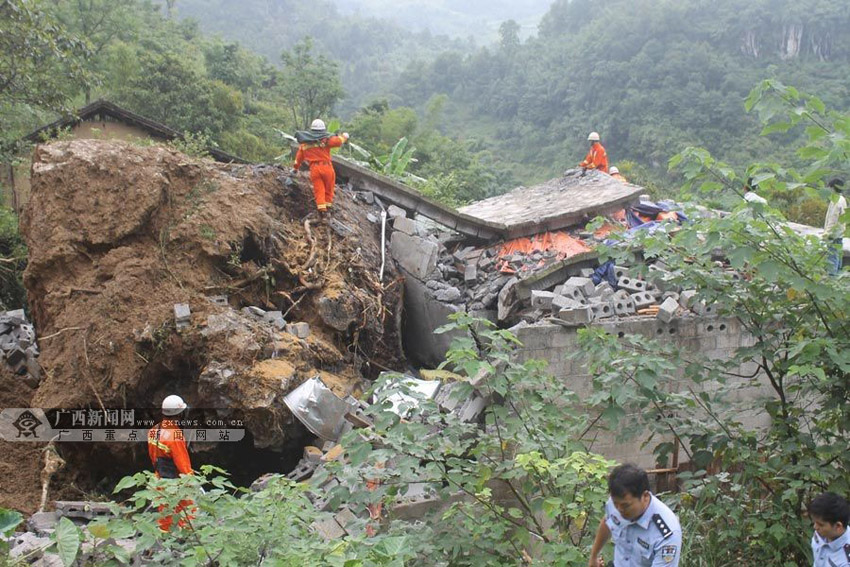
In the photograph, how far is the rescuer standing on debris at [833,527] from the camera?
10.8ft

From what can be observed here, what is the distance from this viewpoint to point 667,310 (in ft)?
24.4

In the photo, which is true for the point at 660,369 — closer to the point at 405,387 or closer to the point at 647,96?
the point at 405,387

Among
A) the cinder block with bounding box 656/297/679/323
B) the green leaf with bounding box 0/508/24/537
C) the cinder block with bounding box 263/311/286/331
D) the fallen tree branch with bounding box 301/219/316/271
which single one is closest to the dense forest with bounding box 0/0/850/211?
the fallen tree branch with bounding box 301/219/316/271

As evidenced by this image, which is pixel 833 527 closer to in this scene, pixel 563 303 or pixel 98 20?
pixel 563 303

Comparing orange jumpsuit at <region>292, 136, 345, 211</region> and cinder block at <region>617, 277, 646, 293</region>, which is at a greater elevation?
orange jumpsuit at <region>292, 136, 345, 211</region>

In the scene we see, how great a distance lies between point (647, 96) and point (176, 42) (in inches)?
960

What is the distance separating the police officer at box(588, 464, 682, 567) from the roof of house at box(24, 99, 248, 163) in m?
11.7

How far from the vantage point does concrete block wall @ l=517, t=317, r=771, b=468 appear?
23.7ft

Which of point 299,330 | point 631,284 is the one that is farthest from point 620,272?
point 299,330

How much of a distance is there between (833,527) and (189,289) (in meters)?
5.97

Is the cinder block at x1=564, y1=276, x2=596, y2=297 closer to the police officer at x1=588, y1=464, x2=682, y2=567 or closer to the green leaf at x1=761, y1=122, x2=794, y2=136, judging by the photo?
the green leaf at x1=761, y1=122, x2=794, y2=136

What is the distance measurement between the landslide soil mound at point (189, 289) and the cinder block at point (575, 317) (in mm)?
2211

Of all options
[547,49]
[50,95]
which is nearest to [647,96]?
[547,49]

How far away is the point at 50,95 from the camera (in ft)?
35.9
